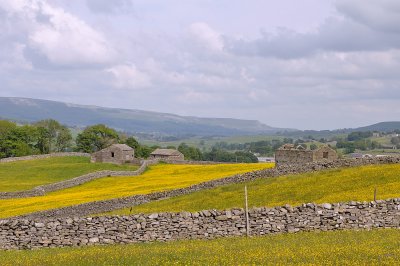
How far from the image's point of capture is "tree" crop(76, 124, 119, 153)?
546 ft

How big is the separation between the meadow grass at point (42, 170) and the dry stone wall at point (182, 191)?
36547mm

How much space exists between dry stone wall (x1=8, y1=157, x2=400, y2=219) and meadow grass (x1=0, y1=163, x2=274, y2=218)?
4.35m

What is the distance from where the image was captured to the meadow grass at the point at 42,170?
9299 cm

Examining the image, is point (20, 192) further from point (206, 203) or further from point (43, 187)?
point (206, 203)

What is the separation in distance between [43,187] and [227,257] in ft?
211

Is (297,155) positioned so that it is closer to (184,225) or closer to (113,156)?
(184,225)

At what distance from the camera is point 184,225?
27.8 meters

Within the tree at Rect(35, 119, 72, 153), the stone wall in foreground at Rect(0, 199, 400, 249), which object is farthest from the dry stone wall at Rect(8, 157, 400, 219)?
the tree at Rect(35, 119, 72, 153)

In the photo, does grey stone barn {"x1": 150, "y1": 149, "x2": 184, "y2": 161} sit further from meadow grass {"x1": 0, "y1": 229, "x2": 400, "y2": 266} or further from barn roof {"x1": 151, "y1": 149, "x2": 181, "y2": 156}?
meadow grass {"x1": 0, "y1": 229, "x2": 400, "y2": 266}

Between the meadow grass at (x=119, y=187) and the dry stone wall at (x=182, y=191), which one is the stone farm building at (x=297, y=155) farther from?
the dry stone wall at (x=182, y=191)

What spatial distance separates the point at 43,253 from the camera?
79.6 ft

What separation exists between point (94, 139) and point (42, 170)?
63764 mm

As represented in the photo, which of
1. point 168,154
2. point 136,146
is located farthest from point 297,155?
point 136,146

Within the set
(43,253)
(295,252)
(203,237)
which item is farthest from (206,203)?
(295,252)
